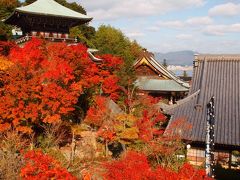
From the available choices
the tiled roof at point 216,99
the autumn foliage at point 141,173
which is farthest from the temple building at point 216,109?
the autumn foliage at point 141,173

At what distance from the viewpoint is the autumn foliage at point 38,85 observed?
21.4 m

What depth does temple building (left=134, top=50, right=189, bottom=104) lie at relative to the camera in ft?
118

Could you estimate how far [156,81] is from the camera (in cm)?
3694

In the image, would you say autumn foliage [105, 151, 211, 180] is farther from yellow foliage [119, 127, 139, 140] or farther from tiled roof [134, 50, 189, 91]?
tiled roof [134, 50, 189, 91]

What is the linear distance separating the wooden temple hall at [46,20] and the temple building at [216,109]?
1321cm

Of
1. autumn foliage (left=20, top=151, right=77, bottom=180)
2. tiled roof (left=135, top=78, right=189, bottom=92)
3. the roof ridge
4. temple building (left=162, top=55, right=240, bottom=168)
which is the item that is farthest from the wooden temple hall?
autumn foliage (left=20, top=151, right=77, bottom=180)

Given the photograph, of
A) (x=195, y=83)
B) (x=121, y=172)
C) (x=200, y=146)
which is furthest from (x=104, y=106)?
(x=121, y=172)

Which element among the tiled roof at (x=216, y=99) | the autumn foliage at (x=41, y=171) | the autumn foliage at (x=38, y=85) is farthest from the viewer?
the autumn foliage at (x=38, y=85)

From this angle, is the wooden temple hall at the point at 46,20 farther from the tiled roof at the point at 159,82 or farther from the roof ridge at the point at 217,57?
the roof ridge at the point at 217,57

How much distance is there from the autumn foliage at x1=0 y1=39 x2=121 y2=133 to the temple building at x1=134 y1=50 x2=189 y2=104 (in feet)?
39.3

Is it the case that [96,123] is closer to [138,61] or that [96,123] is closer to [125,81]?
[125,81]

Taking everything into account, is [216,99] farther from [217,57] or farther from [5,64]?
[5,64]

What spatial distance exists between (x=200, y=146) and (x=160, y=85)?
16817 mm

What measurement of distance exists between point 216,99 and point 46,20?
1736cm
